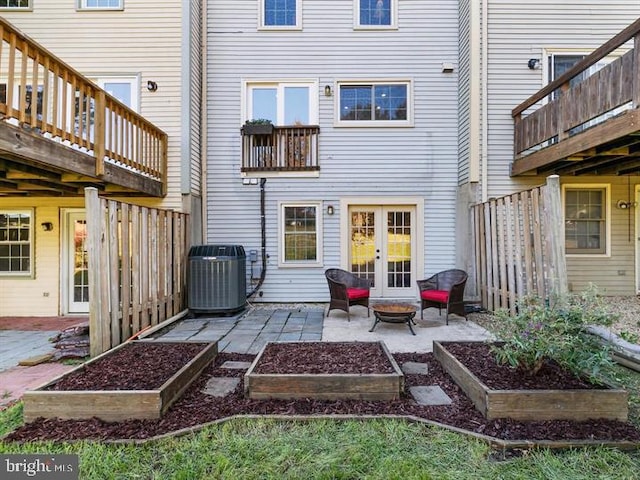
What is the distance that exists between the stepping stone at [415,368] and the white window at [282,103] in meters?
5.30

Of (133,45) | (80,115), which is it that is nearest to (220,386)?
(80,115)

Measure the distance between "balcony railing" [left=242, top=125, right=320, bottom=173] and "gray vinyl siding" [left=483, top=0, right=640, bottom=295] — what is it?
11.8 feet

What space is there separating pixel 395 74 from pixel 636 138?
14.2 feet

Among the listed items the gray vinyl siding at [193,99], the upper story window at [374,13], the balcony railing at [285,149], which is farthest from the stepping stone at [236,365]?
the upper story window at [374,13]

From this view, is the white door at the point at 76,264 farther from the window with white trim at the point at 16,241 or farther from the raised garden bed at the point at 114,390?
the raised garden bed at the point at 114,390

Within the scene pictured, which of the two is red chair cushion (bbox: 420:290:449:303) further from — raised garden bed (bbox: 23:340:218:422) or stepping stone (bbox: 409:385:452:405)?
raised garden bed (bbox: 23:340:218:422)

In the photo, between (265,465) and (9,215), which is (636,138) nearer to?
(265,465)

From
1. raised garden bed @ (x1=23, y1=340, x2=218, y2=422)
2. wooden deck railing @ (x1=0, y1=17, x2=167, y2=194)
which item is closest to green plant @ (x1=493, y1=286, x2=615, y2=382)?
raised garden bed @ (x1=23, y1=340, x2=218, y2=422)

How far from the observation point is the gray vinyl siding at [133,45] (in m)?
6.70

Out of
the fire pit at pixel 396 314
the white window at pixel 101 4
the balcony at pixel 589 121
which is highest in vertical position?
the white window at pixel 101 4

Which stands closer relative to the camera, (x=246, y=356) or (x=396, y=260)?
(x=246, y=356)

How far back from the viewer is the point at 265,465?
2154mm

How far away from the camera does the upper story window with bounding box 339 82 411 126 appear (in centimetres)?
725

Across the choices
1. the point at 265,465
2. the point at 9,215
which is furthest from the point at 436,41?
the point at 9,215
